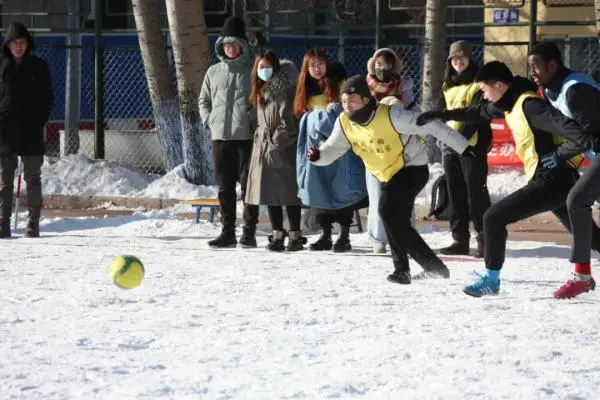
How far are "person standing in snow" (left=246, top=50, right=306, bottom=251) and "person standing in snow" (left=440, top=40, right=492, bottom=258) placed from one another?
52.8 inches

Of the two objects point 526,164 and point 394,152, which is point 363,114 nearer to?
point 394,152

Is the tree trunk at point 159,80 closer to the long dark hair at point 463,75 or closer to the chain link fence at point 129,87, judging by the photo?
the chain link fence at point 129,87

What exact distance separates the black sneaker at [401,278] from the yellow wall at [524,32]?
36.5 feet

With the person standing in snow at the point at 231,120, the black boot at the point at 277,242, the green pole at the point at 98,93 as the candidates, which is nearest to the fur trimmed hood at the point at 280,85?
the person standing in snow at the point at 231,120

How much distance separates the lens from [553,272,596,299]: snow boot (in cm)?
923

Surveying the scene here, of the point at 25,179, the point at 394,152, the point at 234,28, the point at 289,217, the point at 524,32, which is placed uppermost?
the point at 524,32

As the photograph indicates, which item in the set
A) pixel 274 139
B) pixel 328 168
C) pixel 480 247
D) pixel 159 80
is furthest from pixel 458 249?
pixel 159 80

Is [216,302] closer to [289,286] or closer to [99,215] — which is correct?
[289,286]

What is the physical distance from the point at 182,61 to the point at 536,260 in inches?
280

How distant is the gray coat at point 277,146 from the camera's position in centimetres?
1220

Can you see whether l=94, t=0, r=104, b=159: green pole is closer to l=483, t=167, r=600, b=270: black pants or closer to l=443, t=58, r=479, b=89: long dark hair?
l=443, t=58, r=479, b=89: long dark hair

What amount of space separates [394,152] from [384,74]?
61.3 inches

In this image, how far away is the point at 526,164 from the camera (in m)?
9.35

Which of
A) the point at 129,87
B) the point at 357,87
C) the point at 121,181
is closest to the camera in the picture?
the point at 357,87
